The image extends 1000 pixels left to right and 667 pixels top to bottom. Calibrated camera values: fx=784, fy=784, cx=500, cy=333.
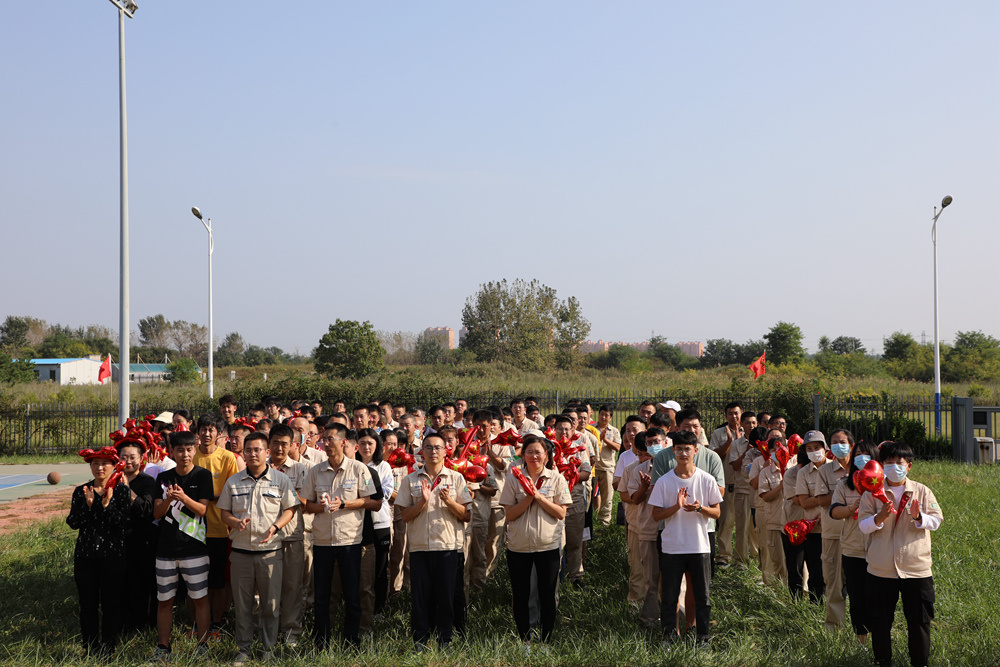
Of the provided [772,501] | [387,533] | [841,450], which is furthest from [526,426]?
[841,450]

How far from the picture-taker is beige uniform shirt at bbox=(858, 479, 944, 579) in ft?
17.3

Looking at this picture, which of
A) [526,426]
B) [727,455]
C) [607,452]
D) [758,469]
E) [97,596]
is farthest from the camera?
[607,452]

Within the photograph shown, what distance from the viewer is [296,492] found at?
659 centimetres

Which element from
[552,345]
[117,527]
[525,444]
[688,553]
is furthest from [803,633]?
[552,345]

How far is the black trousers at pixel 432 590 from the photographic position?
636 cm

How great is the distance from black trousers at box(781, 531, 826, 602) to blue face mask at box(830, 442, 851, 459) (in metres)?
0.99

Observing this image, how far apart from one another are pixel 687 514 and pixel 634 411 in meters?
14.8

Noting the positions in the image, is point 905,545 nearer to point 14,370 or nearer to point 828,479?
point 828,479

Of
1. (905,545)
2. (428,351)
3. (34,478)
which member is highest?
(428,351)

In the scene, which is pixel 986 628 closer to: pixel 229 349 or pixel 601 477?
pixel 601 477

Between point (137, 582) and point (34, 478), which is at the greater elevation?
point (137, 582)

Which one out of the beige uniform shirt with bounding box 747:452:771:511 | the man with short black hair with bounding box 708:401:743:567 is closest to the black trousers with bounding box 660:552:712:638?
the beige uniform shirt with bounding box 747:452:771:511

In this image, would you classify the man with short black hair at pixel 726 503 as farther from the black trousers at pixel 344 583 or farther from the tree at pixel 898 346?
the tree at pixel 898 346

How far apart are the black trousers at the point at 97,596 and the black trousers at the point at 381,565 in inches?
83.3
